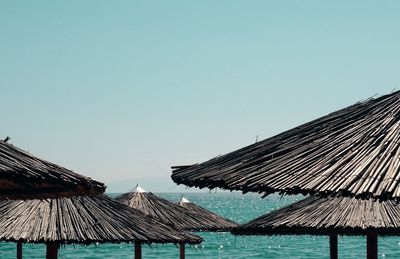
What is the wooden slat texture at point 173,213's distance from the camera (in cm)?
1280

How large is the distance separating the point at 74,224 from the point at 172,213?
3779 mm

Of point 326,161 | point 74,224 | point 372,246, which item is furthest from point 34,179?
point 372,246

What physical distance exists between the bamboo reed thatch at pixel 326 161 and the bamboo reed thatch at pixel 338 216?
9.14 ft

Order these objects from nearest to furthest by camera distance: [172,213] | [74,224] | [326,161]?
A: [326,161] < [74,224] < [172,213]

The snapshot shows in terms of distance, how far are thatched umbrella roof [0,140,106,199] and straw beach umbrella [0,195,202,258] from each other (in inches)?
120

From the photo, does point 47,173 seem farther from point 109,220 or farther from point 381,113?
point 109,220

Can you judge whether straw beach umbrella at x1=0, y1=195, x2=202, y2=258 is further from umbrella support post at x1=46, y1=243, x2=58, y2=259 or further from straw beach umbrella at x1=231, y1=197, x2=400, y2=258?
straw beach umbrella at x1=231, y1=197, x2=400, y2=258

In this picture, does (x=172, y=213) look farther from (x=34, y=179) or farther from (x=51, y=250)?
(x=34, y=179)

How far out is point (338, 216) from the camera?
9.12 metres

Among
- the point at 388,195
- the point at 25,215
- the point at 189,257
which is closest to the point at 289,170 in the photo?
the point at 388,195

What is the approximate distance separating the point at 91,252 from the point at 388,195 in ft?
127

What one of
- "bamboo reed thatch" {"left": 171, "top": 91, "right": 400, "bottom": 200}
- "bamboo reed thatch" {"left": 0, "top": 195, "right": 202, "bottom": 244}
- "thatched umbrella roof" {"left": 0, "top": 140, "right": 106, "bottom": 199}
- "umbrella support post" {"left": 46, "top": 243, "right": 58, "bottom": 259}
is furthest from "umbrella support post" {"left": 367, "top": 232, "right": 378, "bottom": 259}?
"thatched umbrella roof" {"left": 0, "top": 140, "right": 106, "bottom": 199}

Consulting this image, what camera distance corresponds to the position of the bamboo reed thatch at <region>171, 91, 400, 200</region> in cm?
475

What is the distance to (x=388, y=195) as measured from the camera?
4535 millimetres
